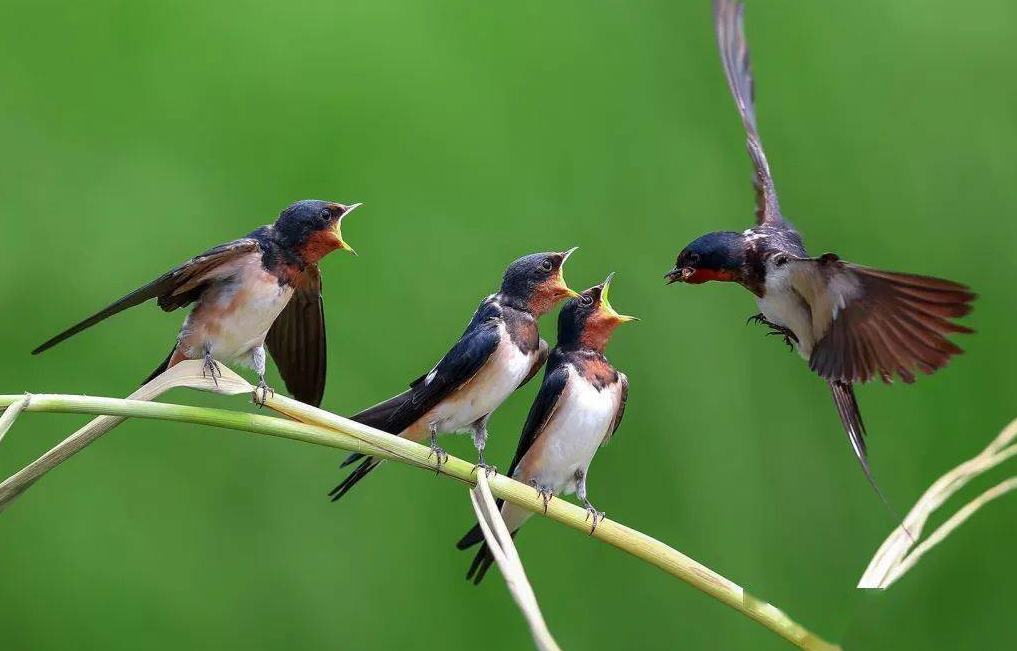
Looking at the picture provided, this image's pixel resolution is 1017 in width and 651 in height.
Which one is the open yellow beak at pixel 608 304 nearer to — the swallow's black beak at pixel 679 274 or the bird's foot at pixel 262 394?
the swallow's black beak at pixel 679 274

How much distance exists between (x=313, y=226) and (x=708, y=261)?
1.18 feet

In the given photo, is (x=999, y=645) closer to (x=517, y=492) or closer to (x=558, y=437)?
(x=517, y=492)

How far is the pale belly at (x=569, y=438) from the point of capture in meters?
1.25

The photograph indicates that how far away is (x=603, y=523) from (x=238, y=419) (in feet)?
0.91

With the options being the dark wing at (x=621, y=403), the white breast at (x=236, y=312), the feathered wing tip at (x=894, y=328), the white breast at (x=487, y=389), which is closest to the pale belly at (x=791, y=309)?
the feathered wing tip at (x=894, y=328)

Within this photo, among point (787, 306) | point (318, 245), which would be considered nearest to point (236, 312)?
point (318, 245)

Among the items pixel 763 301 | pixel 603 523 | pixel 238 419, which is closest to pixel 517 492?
pixel 603 523

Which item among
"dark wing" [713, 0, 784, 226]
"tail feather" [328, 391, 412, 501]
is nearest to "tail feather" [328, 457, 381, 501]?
"tail feather" [328, 391, 412, 501]

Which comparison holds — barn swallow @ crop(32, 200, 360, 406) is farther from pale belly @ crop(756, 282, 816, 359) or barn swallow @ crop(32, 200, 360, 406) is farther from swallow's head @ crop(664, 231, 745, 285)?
pale belly @ crop(756, 282, 816, 359)

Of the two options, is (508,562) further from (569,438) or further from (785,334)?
(569,438)

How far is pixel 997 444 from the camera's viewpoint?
772 mm

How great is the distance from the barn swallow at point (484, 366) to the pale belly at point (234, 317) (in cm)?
13

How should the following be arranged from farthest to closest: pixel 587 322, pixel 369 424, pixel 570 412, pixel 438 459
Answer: pixel 570 412
pixel 587 322
pixel 369 424
pixel 438 459

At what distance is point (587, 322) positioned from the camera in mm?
1150
